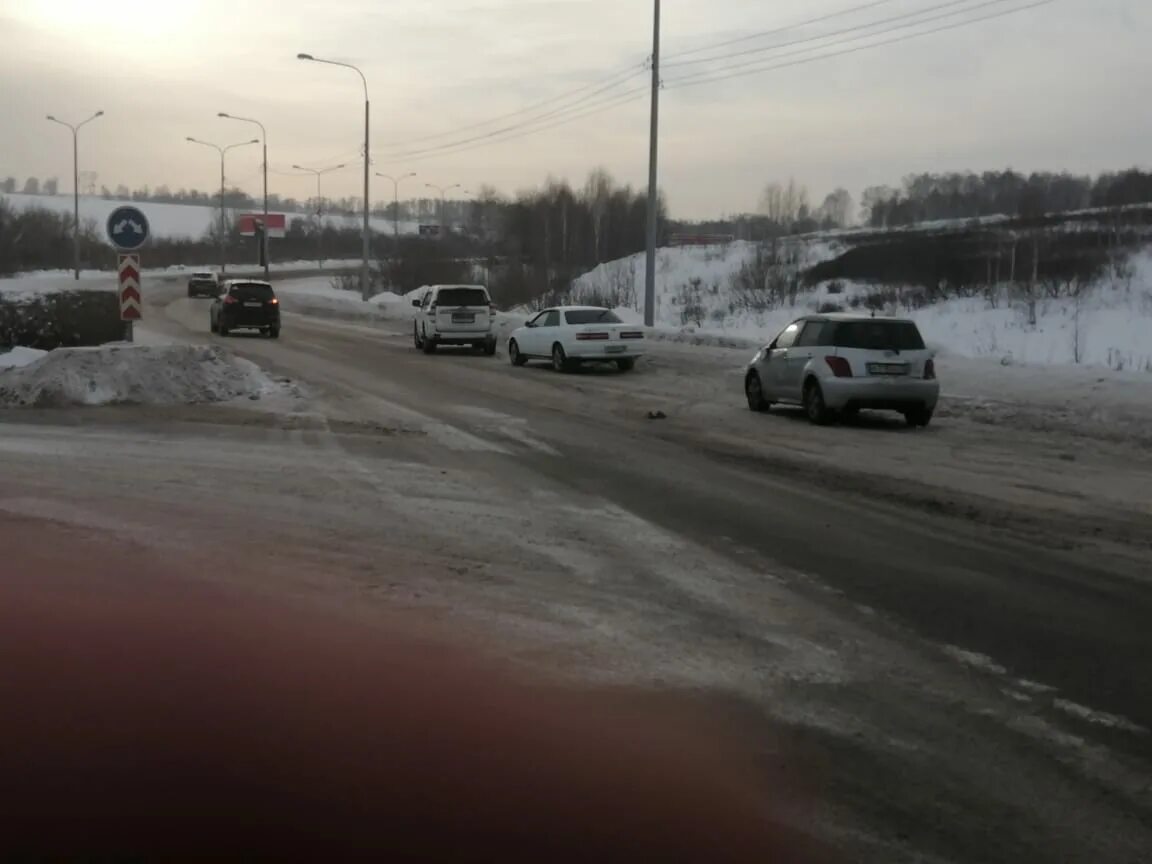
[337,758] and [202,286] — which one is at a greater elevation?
[202,286]

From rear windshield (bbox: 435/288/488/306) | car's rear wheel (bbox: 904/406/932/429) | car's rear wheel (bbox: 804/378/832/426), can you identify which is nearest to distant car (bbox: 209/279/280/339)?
rear windshield (bbox: 435/288/488/306)

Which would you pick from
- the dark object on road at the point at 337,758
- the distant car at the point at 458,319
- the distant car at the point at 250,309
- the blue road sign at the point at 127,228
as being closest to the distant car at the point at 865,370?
the blue road sign at the point at 127,228

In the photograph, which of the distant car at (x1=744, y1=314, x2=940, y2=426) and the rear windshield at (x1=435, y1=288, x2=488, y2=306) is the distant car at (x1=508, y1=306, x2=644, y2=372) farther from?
the distant car at (x1=744, y1=314, x2=940, y2=426)

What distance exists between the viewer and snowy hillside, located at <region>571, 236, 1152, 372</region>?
30.1 metres

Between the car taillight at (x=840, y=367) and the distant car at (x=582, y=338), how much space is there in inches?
376

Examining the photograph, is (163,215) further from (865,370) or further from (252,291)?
(865,370)

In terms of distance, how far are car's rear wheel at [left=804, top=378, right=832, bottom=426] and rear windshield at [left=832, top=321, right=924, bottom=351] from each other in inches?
27.1

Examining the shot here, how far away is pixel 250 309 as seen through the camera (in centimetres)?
3828

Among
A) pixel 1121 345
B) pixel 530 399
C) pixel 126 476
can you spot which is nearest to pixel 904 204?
pixel 1121 345

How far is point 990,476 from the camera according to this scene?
39.6ft

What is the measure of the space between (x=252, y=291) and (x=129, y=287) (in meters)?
19.8

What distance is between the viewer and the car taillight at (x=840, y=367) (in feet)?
54.1

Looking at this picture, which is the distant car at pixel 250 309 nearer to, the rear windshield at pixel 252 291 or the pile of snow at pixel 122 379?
the rear windshield at pixel 252 291

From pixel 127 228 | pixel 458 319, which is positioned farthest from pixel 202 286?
pixel 127 228
